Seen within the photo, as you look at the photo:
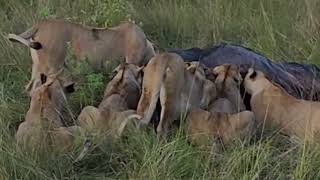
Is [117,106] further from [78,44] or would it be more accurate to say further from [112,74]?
[78,44]

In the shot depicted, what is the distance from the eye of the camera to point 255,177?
190 inches

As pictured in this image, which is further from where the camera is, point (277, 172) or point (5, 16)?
point (5, 16)

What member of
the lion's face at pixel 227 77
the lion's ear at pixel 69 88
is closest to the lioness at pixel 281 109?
the lion's face at pixel 227 77

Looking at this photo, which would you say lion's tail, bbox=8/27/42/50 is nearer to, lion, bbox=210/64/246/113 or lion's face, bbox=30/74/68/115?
lion's face, bbox=30/74/68/115

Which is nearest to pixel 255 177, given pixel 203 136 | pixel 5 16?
pixel 203 136

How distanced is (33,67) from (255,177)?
2.38m

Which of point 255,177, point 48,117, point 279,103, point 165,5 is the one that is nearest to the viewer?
point 255,177

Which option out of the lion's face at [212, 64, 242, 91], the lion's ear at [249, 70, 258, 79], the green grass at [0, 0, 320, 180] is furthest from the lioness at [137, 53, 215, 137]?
the lion's ear at [249, 70, 258, 79]

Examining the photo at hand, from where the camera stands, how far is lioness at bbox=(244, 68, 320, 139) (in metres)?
5.66

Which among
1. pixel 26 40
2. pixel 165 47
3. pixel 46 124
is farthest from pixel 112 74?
pixel 165 47

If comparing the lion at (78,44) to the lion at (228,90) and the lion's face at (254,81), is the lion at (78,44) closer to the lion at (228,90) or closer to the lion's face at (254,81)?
the lion at (228,90)

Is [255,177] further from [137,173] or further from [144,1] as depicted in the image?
[144,1]

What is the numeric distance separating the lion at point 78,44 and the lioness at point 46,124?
432 millimetres

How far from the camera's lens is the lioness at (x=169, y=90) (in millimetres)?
5613
